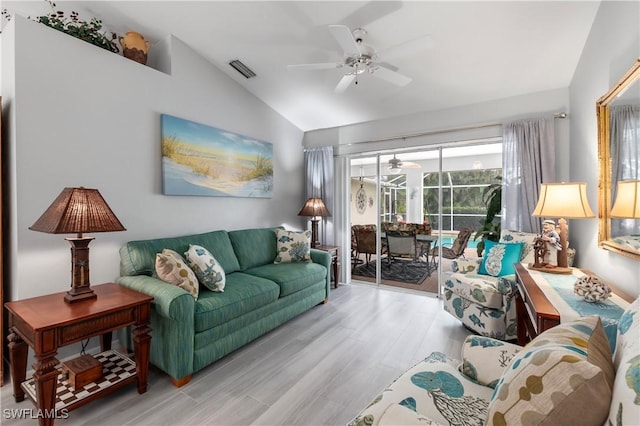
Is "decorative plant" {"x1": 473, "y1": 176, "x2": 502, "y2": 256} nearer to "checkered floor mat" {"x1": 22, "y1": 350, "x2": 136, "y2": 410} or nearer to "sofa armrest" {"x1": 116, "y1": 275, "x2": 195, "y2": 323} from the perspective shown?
"sofa armrest" {"x1": 116, "y1": 275, "x2": 195, "y2": 323}

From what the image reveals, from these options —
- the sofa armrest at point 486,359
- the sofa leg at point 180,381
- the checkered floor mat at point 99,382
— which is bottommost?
the sofa leg at point 180,381

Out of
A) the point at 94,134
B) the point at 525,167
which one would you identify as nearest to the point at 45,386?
the point at 94,134

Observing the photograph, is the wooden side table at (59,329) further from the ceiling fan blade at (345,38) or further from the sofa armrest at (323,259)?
the ceiling fan blade at (345,38)

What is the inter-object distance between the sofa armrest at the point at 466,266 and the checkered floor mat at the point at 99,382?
3.08 m

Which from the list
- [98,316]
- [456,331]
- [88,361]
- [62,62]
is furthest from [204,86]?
[456,331]

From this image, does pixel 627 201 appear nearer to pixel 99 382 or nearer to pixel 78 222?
pixel 78 222

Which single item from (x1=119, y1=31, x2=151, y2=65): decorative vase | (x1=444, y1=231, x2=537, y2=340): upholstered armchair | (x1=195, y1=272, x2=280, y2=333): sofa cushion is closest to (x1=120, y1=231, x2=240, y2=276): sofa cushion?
(x1=195, y1=272, x2=280, y2=333): sofa cushion

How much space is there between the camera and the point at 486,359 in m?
1.30

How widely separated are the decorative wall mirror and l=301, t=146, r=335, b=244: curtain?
313 cm

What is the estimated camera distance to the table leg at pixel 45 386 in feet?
4.93

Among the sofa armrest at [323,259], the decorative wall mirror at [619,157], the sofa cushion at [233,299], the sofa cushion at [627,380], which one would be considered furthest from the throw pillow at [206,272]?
the decorative wall mirror at [619,157]

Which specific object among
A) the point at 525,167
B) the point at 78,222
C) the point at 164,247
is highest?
the point at 525,167

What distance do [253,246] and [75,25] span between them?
8.51 feet

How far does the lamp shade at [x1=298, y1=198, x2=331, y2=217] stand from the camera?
4266mm
